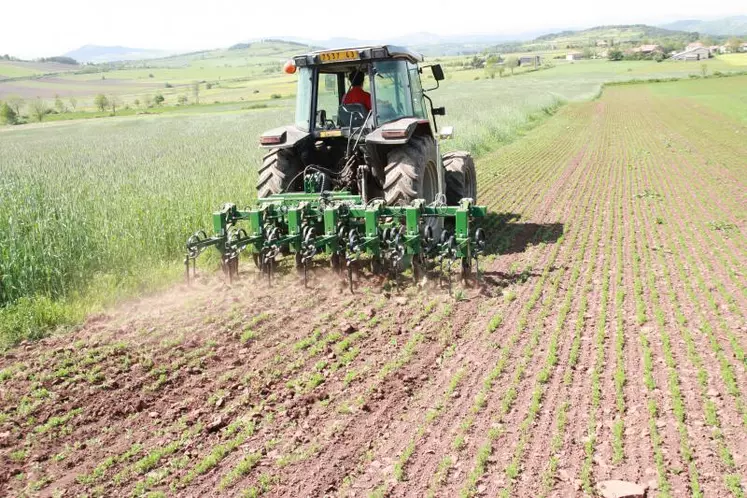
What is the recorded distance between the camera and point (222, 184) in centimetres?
1091

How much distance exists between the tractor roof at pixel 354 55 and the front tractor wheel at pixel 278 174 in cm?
111

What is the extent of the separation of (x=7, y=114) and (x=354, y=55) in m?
52.6

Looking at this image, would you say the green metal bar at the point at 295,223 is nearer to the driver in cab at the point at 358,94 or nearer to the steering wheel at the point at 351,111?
the steering wheel at the point at 351,111

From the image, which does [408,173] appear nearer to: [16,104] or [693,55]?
[16,104]

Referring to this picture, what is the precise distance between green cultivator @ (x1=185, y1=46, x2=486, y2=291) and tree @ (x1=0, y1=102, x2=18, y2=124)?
51.0 metres

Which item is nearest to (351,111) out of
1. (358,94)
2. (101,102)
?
(358,94)

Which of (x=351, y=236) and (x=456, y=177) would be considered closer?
(x=351, y=236)

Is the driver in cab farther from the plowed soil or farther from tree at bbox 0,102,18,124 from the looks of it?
tree at bbox 0,102,18,124

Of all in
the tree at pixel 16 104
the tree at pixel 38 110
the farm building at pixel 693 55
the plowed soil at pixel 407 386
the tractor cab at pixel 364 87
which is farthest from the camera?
the farm building at pixel 693 55

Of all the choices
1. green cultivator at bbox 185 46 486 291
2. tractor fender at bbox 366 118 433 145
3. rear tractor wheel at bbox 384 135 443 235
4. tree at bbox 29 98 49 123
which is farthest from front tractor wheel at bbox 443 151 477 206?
tree at bbox 29 98 49 123

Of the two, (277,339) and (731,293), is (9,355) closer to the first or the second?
(277,339)

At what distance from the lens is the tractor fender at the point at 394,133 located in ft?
23.8

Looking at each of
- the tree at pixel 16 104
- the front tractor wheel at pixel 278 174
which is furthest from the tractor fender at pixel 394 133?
the tree at pixel 16 104

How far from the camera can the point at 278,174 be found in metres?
8.19
